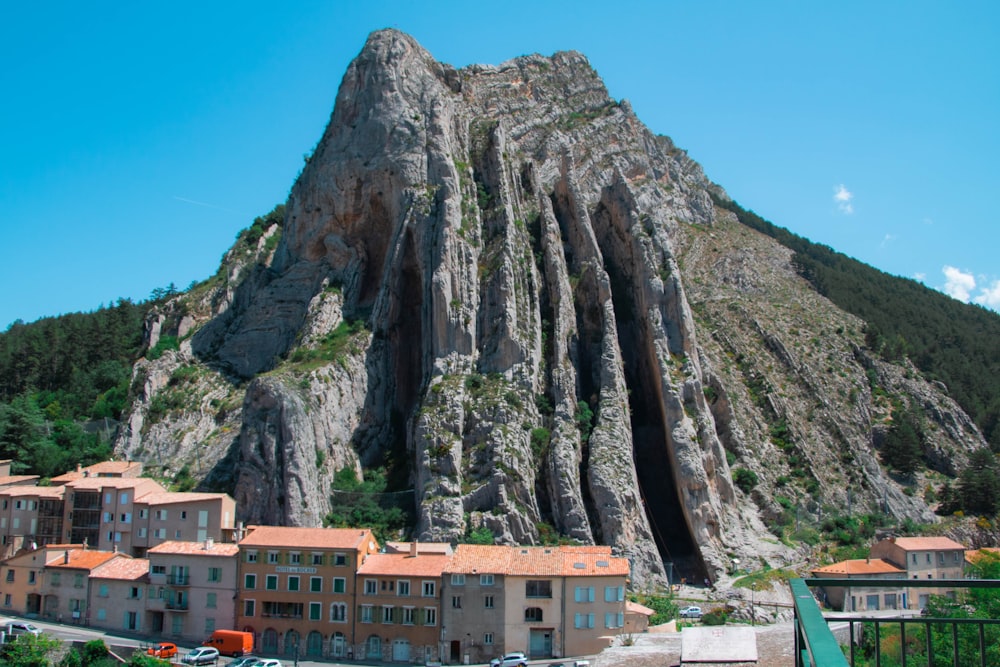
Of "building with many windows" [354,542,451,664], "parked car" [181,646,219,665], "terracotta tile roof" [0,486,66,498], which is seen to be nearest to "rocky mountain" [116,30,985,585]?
"building with many windows" [354,542,451,664]

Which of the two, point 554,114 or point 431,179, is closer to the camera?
point 431,179

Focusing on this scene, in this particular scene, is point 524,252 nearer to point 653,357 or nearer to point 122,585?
point 653,357

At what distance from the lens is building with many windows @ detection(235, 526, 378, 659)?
50.2m

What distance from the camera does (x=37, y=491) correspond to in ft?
208

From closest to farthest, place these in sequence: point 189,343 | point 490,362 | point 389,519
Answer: point 389,519
point 490,362
point 189,343

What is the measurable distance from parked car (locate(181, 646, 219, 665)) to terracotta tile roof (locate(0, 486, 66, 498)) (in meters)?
21.4

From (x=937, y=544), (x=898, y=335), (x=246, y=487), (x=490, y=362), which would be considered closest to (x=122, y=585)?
(x=246, y=487)

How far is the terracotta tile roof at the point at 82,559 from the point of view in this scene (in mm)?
54500

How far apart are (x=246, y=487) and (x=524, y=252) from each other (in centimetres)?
2862

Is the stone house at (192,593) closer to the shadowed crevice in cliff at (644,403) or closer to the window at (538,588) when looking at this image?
the window at (538,588)

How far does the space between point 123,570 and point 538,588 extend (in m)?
23.1

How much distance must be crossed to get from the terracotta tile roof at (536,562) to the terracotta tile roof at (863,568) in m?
13.7

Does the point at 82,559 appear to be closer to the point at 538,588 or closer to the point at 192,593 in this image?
the point at 192,593

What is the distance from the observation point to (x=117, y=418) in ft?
283
